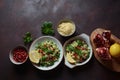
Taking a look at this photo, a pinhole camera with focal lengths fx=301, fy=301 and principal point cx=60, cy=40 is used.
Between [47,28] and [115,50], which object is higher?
[47,28]

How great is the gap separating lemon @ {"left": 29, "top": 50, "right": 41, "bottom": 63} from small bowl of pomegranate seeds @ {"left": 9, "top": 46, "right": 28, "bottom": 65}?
0.04m

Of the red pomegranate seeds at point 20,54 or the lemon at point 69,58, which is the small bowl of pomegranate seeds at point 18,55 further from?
the lemon at point 69,58

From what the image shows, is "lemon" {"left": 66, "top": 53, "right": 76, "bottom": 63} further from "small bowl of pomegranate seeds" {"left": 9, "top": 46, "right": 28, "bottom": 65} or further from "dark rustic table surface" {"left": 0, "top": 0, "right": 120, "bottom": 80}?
Answer: "small bowl of pomegranate seeds" {"left": 9, "top": 46, "right": 28, "bottom": 65}

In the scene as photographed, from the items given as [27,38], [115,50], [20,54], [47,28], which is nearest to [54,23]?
[47,28]

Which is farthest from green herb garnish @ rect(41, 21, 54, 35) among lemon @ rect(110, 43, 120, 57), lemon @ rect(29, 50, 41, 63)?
lemon @ rect(110, 43, 120, 57)

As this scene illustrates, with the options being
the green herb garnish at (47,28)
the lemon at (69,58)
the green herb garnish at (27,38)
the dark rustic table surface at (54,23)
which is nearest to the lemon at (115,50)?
the dark rustic table surface at (54,23)

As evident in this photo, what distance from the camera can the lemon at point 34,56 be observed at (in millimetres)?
1932

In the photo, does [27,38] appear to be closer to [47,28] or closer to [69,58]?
[47,28]

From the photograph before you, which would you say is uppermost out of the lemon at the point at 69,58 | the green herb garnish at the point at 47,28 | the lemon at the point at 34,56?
the green herb garnish at the point at 47,28

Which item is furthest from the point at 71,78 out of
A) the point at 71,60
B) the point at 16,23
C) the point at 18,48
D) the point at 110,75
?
the point at 16,23

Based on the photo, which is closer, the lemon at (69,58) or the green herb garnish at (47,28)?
the lemon at (69,58)

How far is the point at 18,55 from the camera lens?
196cm

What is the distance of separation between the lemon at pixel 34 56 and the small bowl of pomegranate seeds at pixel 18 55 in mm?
36

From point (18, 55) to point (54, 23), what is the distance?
12.8 inches
